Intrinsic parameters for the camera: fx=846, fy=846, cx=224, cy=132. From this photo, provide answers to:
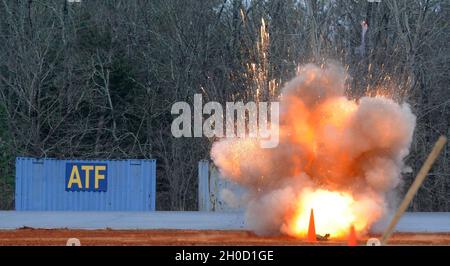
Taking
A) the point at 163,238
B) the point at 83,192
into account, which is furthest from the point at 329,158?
the point at 83,192

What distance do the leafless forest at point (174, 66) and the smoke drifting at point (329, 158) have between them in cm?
1594

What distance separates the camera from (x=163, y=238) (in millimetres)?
20688

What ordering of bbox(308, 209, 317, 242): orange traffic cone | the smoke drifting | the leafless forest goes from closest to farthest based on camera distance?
bbox(308, 209, 317, 242): orange traffic cone → the smoke drifting → the leafless forest

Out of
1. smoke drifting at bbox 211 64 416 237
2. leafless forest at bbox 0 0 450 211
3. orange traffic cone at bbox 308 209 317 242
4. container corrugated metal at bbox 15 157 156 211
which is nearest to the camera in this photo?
orange traffic cone at bbox 308 209 317 242

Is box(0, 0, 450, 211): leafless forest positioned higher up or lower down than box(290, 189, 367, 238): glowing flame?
higher up

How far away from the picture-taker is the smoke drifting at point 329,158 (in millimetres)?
20750

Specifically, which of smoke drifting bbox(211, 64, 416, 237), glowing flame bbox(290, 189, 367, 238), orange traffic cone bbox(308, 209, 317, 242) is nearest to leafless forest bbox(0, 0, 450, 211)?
smoke drifting bbox(211, 64, 416, 237)

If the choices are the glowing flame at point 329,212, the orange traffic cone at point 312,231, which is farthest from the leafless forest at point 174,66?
the orange traffic cone at point 312,231

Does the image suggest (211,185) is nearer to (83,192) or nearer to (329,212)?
(83,192)

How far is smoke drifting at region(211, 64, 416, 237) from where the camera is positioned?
2075 cm

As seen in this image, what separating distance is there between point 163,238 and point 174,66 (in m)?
24.0

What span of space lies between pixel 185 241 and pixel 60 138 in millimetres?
23690

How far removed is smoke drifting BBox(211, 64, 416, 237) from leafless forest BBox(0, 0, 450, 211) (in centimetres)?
1594

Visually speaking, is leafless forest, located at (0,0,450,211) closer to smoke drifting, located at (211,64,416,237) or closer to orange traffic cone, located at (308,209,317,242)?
smoke drifting, located at (211,64,416,237)
